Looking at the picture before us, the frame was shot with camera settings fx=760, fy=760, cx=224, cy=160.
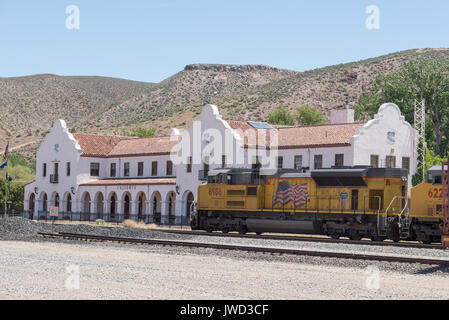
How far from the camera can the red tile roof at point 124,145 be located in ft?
234

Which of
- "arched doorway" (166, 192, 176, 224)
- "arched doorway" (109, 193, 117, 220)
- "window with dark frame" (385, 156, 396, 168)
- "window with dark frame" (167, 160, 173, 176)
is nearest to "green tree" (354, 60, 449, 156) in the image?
"window with dark frame" (385, 156, 396, 168)

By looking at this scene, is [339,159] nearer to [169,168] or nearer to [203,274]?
[169,168]

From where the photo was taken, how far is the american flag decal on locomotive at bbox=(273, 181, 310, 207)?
41156 mm

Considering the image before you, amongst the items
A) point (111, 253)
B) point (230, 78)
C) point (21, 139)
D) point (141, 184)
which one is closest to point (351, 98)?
point (230, 78)

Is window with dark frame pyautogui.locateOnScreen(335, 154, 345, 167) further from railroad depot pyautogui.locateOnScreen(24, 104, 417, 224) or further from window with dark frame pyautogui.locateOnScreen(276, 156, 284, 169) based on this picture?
window with dark frame pyautogui.locateOnScreen(276, 156, 284, 169)

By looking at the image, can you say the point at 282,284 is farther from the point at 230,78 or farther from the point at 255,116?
the point at 230,78

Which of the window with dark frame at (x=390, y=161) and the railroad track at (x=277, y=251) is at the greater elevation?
the window with dark frame at (x=390, y=161)

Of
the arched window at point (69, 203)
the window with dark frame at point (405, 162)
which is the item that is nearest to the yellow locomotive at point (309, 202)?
the window with dark frame at point (405, 162)

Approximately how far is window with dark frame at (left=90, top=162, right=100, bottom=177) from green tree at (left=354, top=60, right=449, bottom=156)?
31.8 m

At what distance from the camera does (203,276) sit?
21188mm

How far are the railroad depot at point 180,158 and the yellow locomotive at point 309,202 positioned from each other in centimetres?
1017

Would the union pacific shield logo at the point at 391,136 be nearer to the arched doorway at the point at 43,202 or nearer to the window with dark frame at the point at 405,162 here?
the window with dark frame at the point at 405,162

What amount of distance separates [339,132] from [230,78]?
140 metres

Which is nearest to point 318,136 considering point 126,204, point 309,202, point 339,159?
point 339,159
